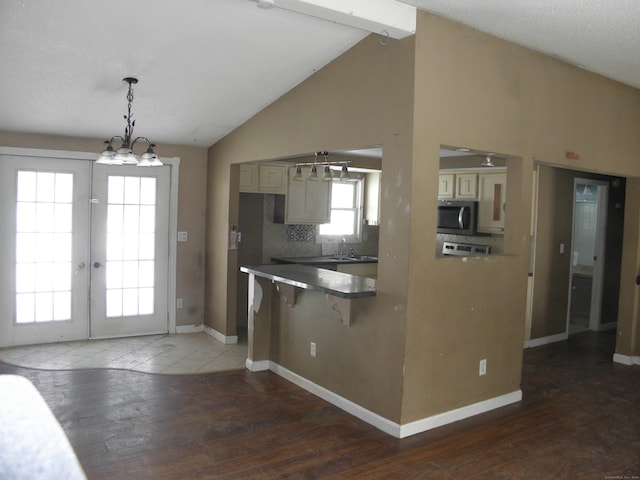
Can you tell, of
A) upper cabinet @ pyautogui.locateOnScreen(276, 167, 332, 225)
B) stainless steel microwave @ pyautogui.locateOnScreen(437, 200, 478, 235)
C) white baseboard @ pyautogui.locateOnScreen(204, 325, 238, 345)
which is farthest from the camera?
upper cabinet @ pyautogui.locateOnScreen(276, 167, 332, 225)

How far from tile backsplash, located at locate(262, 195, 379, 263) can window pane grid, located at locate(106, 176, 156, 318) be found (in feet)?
4.38

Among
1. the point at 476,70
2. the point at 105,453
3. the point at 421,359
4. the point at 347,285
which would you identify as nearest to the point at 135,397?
the point at 105,453

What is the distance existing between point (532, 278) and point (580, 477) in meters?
3.03

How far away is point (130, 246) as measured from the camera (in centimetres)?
574

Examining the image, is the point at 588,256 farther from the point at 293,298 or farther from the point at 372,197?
the point at 293,298

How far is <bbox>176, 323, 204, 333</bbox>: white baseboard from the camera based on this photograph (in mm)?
6000

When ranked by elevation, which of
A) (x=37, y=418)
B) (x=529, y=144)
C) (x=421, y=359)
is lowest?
(x=421, y=359)

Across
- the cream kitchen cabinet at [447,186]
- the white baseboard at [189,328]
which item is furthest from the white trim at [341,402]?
the cream kitchen cabinet at [447,186]

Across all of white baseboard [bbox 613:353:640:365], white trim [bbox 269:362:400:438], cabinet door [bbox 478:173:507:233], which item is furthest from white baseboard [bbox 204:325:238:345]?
white baseboard [bbox 613:353:640:365]

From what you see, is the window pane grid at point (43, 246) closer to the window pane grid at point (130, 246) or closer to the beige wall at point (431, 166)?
the window pane grid at point (130, 246)

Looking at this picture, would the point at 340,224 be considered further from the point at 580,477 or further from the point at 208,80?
the point at 580,477

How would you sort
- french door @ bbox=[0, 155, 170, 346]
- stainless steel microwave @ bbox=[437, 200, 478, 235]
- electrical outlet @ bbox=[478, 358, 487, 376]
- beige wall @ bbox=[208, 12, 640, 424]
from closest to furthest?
beige wall @ bbox=[208, 12, 640, 424], electrical outlet @ bbox=[478, 358, 487, 376], french door @ bbox=[0, 155, 170, 346], stainless steel microwave @ bbox=[437, 200, 478, 235]

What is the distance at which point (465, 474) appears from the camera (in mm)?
2955

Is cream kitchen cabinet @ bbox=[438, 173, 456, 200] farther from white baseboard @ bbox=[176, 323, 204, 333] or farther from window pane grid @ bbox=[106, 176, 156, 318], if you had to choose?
window pane grid @ bbox=[106, 176, 156, 318]
